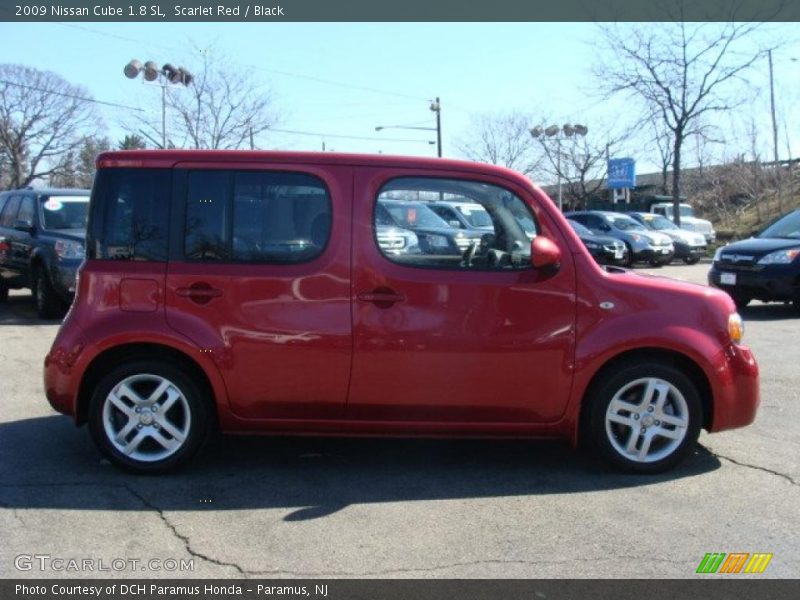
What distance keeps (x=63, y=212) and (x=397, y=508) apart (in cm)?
871

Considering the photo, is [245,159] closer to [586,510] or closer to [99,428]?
[99,428]

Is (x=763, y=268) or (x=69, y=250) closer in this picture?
(x=69, y=250)

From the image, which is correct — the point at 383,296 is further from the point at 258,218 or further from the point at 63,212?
the point at 63,212

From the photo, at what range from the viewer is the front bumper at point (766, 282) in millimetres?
10945

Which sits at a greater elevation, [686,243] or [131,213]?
[686,243]

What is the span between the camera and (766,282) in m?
11.0

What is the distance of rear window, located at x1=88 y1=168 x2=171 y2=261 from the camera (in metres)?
4.56

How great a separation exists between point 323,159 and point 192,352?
1.34 meters

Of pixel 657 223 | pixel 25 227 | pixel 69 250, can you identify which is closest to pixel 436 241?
pixel 69 250

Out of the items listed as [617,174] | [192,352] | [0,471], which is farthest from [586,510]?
[617,174]

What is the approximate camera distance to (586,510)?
13.5 ft

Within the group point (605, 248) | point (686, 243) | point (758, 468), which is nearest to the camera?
point (758, 468)

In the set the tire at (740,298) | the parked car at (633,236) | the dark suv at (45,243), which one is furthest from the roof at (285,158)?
the parked car at (633,236)

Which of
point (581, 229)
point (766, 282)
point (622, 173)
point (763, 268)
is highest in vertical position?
point (622, 173)
